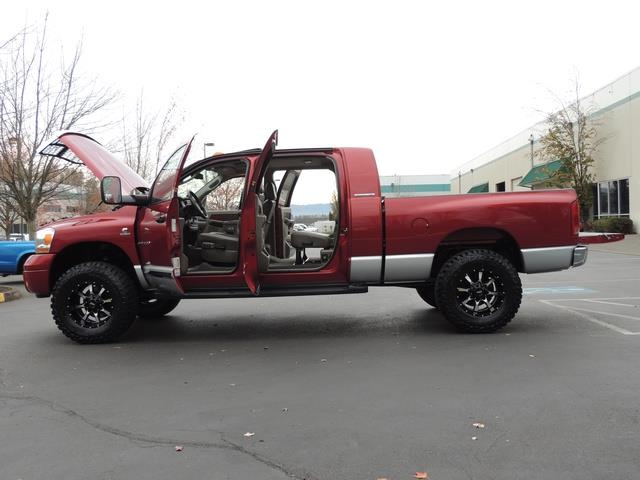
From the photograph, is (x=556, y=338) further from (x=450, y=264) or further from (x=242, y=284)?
(x=242, y=284)

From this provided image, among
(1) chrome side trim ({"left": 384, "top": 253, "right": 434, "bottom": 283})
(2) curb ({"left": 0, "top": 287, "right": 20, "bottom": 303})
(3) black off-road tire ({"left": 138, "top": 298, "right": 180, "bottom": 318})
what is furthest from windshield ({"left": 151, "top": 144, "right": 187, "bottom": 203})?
(2) curb ({"left": 0, "top": 287, "right": 20, "bottom": 303})

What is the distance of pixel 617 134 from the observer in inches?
1003

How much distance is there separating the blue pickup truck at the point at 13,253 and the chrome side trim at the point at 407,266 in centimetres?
1028

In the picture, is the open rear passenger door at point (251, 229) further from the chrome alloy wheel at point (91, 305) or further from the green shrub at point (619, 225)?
the green shrub at point (619, 225)

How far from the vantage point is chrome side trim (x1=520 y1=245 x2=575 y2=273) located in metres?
5.97

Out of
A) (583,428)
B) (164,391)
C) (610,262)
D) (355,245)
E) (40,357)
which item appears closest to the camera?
(583,428)

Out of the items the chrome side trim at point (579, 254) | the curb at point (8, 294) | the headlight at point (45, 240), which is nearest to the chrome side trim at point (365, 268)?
the chrome side trim at point (579, 254)

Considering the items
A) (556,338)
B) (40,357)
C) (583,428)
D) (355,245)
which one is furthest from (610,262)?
(40,357)

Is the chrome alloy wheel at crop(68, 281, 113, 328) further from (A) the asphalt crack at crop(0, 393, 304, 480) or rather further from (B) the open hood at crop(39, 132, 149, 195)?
(A) the asphalt crack at crop(0, 393, 304, 480)

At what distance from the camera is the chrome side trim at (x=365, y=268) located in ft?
19.2

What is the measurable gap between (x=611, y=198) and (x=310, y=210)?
23090mm

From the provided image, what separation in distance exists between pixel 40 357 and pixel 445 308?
14.1 ft

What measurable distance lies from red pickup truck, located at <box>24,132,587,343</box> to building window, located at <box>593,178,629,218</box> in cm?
2222

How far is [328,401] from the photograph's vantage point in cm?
392
